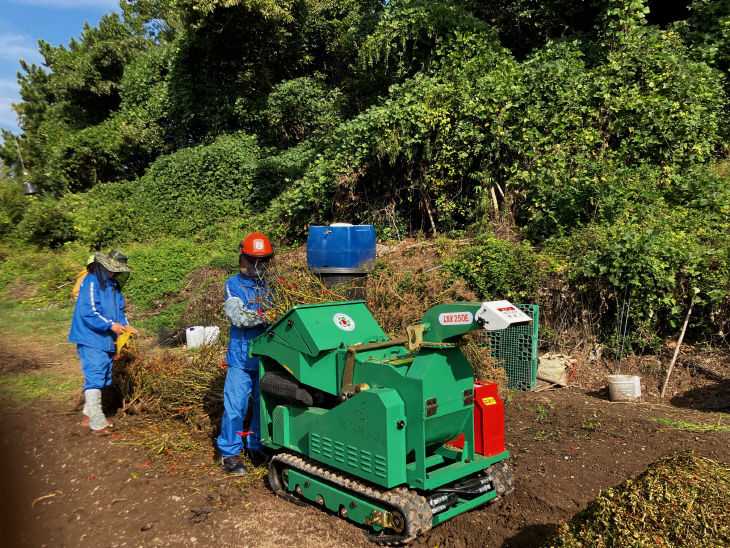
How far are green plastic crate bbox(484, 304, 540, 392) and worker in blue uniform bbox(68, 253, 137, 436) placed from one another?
15.0 feet

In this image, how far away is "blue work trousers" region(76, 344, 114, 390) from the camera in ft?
17.5

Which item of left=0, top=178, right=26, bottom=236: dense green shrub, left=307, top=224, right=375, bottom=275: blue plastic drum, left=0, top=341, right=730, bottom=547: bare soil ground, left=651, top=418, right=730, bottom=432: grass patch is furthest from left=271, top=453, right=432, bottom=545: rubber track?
left=0, top=178, right=26, bottom=236: dense green shrub

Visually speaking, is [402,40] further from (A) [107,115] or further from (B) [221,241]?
(A) [107,115]

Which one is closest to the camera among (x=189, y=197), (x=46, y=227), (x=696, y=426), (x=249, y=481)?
(x=249, y=481)

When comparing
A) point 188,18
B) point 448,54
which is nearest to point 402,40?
point 448,54

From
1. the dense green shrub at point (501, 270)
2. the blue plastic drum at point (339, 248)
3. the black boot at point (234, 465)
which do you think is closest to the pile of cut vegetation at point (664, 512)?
the black boot at point (234, 465)

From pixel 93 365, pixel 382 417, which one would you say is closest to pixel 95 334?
pixel 93 365

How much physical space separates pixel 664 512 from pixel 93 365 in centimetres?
509

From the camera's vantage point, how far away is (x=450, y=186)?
10758 mm

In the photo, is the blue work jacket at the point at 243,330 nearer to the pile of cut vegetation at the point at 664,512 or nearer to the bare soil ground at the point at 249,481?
the bare soil ground at the point at 249,481

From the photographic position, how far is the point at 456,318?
3340mm

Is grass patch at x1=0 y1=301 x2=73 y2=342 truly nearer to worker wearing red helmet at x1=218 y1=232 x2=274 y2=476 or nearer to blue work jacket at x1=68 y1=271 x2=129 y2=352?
blue work jacket at x1=68 y1=271 x2=129 y2=352

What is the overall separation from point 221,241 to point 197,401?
9643 mm

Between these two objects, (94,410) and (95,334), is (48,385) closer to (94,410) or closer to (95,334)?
(94,410)
